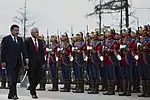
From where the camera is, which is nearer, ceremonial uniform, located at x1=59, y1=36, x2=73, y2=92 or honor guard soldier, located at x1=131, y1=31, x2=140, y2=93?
honor guard soldier, located at x1=131, y1=31, x2=140, y2=93

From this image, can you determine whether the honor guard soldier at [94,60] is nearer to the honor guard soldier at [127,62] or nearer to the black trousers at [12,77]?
the honor guard soldier at [127,62]

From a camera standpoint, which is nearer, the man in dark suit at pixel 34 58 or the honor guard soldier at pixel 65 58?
the man in dark suit at pixel 34 58

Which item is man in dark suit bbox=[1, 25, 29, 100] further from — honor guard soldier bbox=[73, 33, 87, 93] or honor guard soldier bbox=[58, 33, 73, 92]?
honor guard soldier bbox=[58, 33, 73, 92]

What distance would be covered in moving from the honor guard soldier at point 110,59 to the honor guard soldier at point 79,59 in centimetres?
75

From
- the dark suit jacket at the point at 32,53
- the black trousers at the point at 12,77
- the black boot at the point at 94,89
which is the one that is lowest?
the black boot at the point at 94,89

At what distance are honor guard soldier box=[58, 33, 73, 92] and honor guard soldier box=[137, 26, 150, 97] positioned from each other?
235 cm

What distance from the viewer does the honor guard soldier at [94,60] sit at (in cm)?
1130

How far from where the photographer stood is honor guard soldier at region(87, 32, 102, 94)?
37.1ft

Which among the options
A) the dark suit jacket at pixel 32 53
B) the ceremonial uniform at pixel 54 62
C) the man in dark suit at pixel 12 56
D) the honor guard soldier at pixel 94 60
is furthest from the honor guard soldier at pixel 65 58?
the man in dark suit at pixel 12 56

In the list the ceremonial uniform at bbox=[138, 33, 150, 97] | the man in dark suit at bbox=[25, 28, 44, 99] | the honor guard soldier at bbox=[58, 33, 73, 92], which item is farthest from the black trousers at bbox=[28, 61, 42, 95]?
the ceremonial uniform at bbox=[138, 33, 150, 97]

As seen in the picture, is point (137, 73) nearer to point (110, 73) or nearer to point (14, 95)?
point (110, 73)

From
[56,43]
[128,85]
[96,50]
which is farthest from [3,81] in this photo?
[128,85]

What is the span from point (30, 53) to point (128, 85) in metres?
2.73

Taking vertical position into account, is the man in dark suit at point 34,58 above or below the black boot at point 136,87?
above
